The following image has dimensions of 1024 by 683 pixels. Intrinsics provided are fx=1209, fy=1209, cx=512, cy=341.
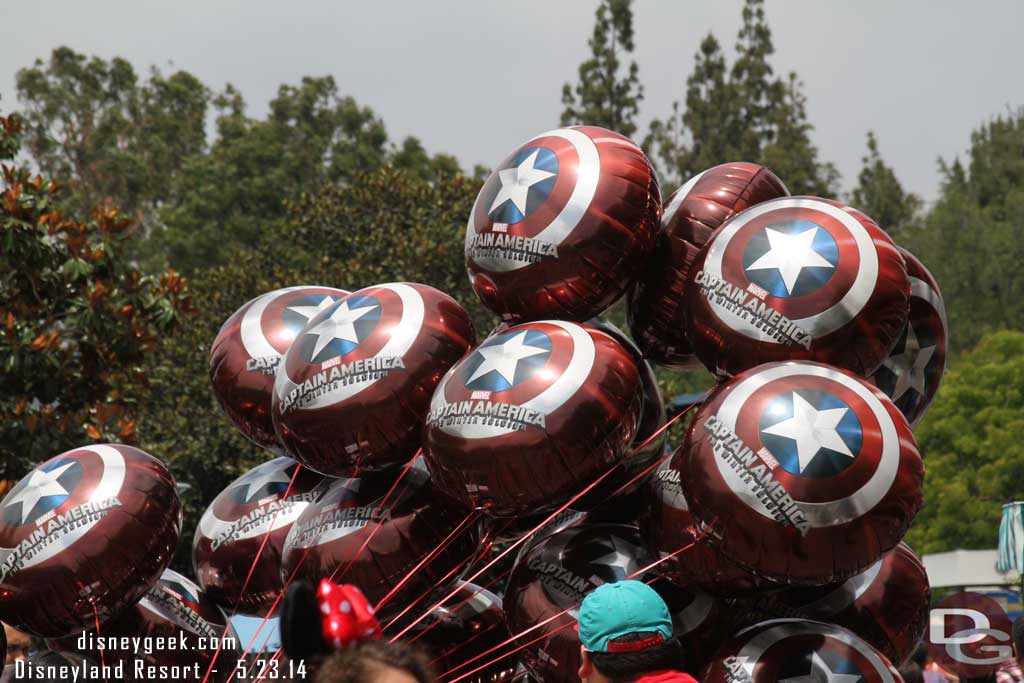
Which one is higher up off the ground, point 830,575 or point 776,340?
point 776,340

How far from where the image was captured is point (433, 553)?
179 inches

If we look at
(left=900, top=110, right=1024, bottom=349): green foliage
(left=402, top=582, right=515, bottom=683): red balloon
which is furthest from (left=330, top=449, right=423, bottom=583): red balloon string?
(left=900, top=110, right=1024, bottom=349): green foliage

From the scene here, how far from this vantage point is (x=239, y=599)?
529 centimetres

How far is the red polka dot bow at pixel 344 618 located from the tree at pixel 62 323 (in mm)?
6204

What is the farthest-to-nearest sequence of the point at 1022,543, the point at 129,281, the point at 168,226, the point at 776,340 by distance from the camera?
the point at 168,226 < the point at 129,281 < the point at 1022,543 < the point at 776,340

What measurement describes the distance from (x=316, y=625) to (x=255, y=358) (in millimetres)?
3352

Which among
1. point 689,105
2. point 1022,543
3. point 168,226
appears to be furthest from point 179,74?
point 1022,543

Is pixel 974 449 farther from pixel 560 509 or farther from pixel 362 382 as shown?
pixel 362 382

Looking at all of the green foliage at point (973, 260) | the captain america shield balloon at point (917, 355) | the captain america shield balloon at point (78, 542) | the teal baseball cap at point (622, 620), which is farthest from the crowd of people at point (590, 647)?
the green foliage at point (973, 260)

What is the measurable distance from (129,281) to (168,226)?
2255 cm

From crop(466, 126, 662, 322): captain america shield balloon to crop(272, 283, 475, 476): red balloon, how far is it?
316mm

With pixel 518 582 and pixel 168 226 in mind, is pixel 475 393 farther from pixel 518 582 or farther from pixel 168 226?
pixel 168 226

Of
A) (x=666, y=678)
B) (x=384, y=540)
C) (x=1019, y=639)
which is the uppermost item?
(x=666, y=678)

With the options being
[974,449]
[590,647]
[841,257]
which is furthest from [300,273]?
[590,647]
